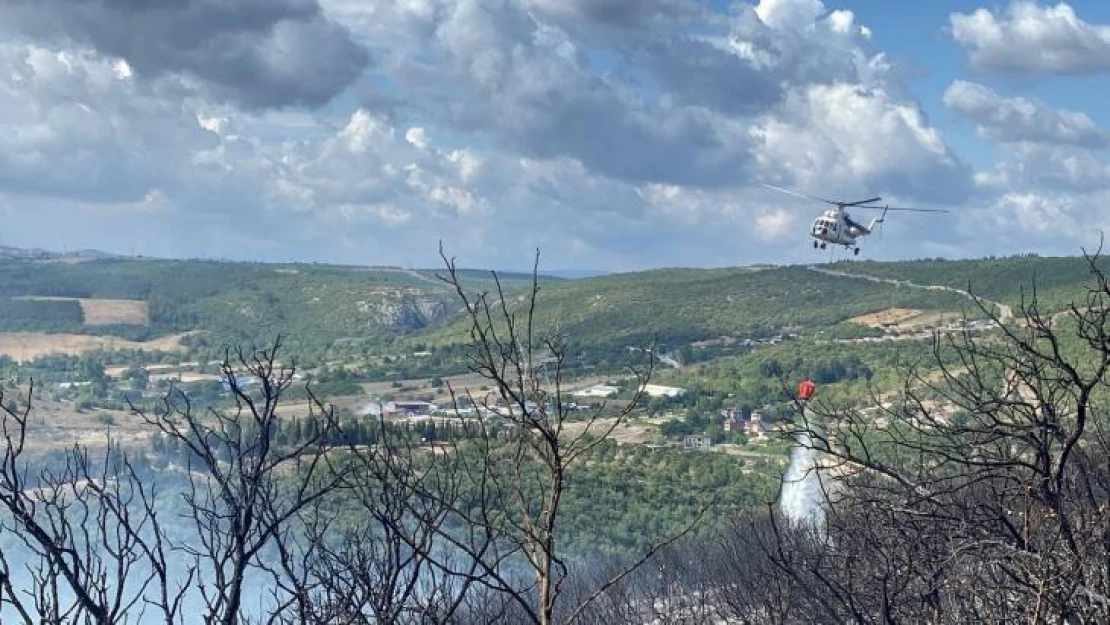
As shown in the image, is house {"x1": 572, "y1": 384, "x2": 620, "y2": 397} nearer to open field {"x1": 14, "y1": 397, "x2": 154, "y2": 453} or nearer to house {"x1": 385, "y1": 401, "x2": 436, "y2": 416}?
house {"x1": 385, "y1": 401, "x2": 436, "y2": 416}

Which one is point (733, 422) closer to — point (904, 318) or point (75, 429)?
point (904, 318)

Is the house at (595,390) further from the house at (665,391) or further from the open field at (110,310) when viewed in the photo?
the open field at (110,310)

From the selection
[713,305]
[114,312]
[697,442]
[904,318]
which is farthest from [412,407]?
[114,312]

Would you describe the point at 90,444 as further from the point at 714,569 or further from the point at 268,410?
the point at 268,410

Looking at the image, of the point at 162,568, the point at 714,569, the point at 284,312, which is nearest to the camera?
the point at 162,568

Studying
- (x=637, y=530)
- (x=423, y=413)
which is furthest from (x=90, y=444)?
(x=637, y=530)
